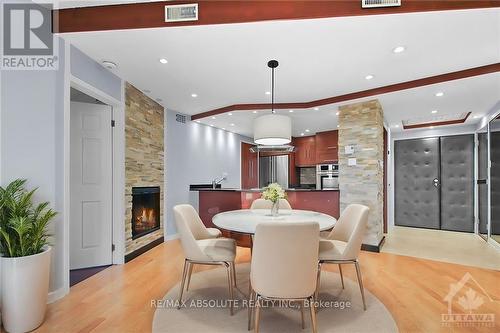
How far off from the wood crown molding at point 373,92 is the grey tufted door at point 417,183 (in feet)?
10.3

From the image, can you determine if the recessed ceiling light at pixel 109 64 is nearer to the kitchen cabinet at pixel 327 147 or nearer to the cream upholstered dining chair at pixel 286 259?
the cream upholstered dining chair at pixel 286 259

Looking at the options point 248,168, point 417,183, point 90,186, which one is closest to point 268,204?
point 90,186

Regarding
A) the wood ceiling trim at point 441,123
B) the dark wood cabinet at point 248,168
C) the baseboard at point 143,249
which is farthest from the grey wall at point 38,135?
the wood ceiling trim at point 441,123

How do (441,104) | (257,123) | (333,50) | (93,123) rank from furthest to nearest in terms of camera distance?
(441,104) < (93,123) < (257,123) < (333,50)

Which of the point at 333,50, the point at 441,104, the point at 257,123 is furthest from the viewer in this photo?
the point at 441,104

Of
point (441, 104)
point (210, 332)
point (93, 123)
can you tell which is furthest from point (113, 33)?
point (441, 104)

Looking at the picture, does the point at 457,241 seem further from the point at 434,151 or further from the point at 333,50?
the point at 333,50

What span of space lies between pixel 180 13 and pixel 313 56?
1317 mm

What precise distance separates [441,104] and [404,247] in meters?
2.33

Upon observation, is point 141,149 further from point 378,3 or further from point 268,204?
point 378,3

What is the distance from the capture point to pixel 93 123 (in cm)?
330

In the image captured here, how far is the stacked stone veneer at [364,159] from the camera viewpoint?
12.9 ft

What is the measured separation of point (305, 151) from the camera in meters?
6.89

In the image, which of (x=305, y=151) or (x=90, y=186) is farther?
(x=305, y=151)
